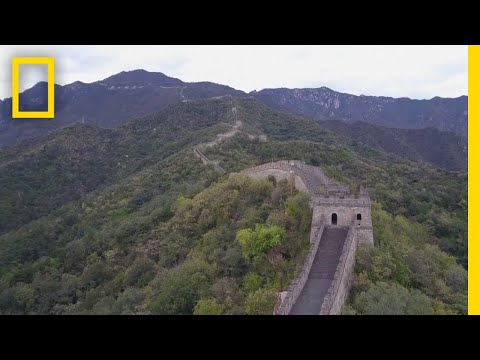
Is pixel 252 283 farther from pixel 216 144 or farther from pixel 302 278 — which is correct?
pixel 216 144

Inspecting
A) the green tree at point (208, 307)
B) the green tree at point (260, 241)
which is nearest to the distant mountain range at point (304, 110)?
the green tree at point (260, 241)

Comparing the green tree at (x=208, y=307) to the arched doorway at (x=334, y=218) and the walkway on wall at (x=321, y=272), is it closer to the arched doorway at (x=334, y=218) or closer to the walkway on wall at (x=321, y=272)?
the walkway on wall at (x=321, y=272)

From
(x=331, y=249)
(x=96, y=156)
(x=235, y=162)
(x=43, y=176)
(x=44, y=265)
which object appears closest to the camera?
(x=331, y=249)

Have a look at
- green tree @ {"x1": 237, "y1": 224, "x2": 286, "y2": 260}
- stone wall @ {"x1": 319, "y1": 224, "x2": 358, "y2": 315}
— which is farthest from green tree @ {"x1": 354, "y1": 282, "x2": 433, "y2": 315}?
green tree @ {"x1": 237, "y1": 224, "x2": 286, "y2": 260}

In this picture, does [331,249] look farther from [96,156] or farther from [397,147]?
[397,147]

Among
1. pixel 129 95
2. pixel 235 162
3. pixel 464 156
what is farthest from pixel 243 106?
pixel 129 95

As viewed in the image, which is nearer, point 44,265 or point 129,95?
point 44,265
